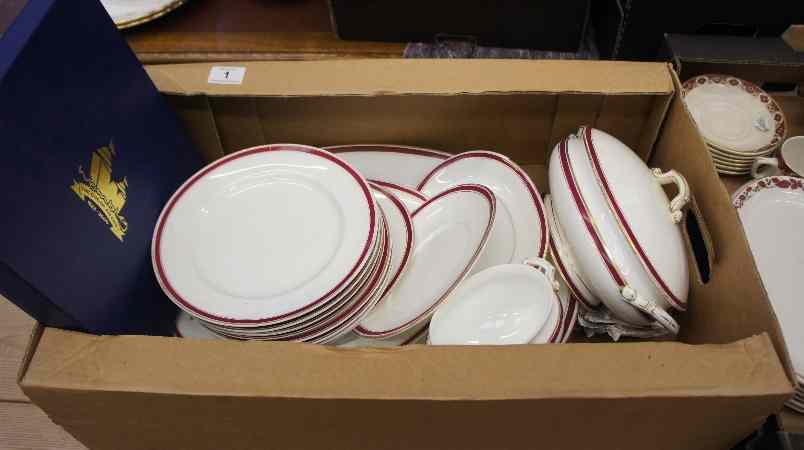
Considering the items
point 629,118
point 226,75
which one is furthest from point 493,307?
point 226,75

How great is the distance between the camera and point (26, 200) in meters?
0.51

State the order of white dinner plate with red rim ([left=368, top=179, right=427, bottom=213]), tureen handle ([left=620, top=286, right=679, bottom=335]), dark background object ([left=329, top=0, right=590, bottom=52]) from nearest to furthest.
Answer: tureen handle ([left=620, top=286, right=679, bottom=335]) < white dinner plate with red rim ([left=368, top=179, right=427, bottom=213]) < dark background object ([left=329, top=0, right=590, bottom=52])

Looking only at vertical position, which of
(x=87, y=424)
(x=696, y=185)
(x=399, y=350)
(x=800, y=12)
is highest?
(x=800, y=12)

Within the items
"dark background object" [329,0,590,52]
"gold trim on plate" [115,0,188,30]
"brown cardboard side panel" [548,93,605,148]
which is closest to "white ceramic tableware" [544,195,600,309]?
"brown cardboard side panel" [548,93,605,148]

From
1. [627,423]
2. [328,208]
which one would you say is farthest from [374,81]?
[627,423]

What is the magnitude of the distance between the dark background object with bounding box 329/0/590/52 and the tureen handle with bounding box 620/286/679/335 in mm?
506

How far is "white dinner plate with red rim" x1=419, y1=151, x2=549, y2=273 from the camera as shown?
734 mm

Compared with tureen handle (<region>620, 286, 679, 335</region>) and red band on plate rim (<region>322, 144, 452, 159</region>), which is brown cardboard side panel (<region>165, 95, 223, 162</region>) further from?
tureen handle (<region>620, 286, 679, 335</region>)

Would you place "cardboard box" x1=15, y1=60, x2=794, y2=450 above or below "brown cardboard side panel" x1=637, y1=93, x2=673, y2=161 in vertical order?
below

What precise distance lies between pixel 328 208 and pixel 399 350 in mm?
253

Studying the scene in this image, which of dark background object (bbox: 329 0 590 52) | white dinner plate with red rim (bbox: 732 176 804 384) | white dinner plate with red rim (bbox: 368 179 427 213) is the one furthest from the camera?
dark background object (bbox: 329 0 590 52)

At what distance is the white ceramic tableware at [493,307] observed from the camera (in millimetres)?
661

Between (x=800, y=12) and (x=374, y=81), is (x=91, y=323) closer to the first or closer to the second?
(x=374, y=81)

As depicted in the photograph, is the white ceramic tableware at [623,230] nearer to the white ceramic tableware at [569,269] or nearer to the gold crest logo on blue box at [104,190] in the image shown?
the white ceramic tableware at [569,269]
